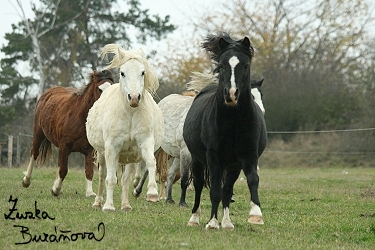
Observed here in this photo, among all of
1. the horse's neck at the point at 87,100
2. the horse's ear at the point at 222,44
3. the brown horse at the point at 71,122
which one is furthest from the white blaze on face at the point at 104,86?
the horse's ear at the point at 222,44

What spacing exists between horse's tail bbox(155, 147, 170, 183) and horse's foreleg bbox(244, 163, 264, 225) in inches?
247

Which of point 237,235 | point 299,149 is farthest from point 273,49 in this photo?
point 237,235

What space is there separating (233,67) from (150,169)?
103 inches

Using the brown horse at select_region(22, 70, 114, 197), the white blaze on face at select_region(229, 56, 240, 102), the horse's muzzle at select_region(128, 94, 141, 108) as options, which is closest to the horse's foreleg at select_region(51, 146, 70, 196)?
the brown horse at select_region(22, 70, 114, 197)

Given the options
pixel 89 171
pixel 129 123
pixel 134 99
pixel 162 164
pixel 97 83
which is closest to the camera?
pixel 134 99

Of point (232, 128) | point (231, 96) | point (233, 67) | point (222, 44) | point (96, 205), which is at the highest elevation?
point (222, 44)

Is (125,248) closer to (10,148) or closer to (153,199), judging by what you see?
(153,199)

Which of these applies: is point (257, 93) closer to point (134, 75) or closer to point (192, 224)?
point (134, 75)

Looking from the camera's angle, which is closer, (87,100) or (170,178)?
(87,100)

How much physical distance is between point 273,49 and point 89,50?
33.6 feet

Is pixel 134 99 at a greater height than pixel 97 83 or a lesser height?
lesser

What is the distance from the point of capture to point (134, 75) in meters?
9.45

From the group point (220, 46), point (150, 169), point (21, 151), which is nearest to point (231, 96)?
point (220, 46)

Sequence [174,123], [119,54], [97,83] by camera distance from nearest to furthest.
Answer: [119,54]
[97,83]
[174,123]
